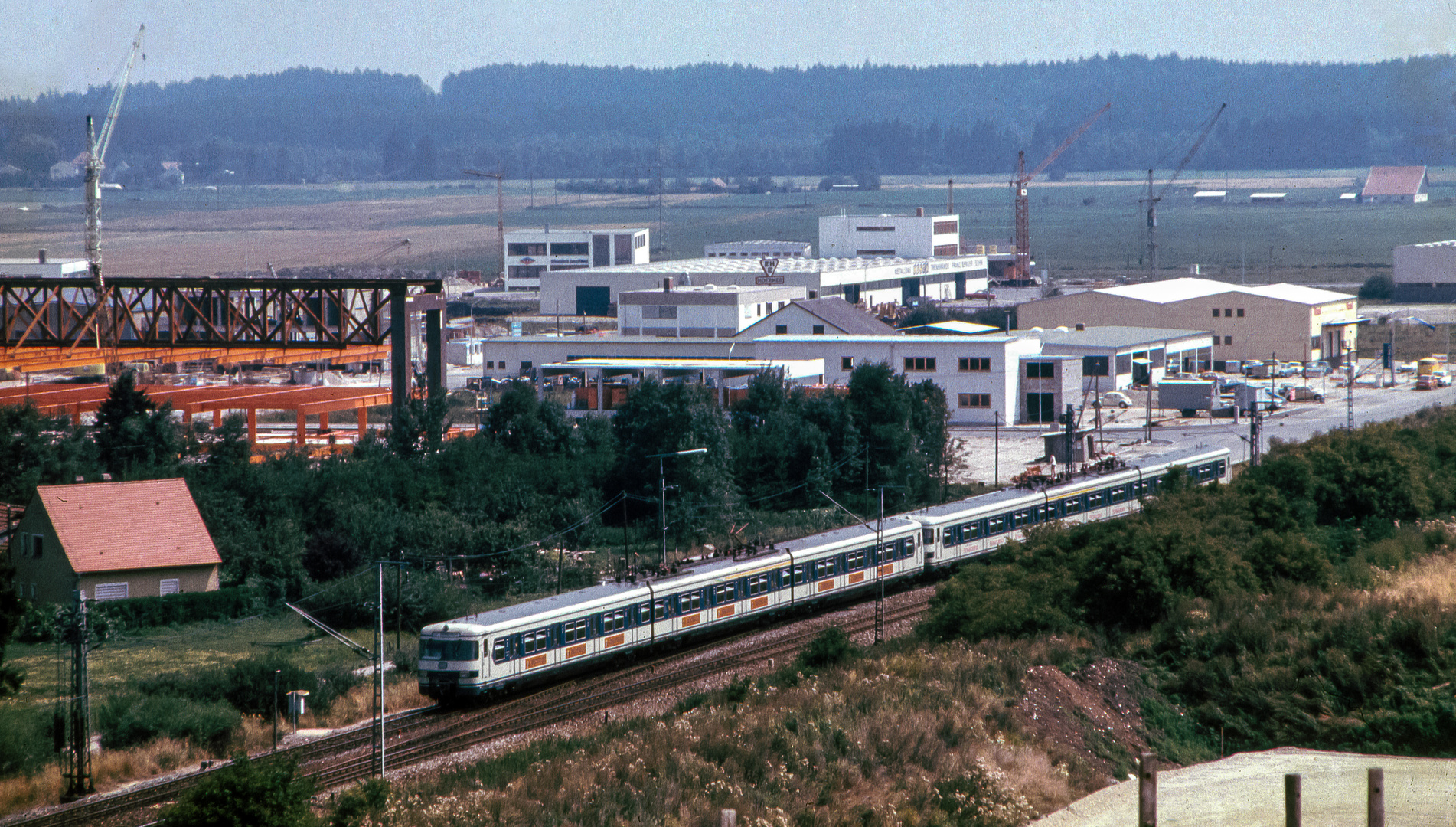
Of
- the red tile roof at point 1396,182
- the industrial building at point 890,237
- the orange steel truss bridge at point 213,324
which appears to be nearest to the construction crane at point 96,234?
the orange steel truss bridge at point 213,324

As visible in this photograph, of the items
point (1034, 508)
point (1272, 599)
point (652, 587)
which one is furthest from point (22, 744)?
point (1034, 508)

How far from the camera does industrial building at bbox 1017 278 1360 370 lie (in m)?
68.8

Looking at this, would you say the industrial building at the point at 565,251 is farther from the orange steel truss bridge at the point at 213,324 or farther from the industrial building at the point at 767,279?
the orange steel truss bridge at the point at 213,324

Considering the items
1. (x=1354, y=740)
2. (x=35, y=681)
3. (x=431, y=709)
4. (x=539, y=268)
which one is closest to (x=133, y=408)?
(x=35, y=681)

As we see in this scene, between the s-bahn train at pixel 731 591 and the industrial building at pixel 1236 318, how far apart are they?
120ft

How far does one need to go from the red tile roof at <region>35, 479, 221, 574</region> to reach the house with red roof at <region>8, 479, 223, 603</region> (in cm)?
2

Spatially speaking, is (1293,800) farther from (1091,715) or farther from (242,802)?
(242,802)

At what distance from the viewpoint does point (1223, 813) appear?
1312 cm

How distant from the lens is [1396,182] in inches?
7677

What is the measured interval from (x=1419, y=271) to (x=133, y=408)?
275 ft

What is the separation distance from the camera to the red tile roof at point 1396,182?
191750mm

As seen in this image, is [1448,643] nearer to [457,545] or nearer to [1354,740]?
[1354,740]

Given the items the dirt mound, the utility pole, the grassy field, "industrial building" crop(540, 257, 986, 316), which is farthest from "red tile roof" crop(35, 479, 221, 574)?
the grassy field

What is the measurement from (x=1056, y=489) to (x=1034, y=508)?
1284mm
